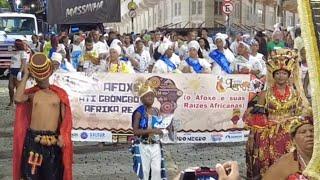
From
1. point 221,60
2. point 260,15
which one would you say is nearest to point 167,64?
point 221,60

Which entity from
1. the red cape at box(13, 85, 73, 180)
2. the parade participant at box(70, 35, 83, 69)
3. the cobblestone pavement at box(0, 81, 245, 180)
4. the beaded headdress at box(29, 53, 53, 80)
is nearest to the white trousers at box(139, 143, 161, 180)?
the red cape at box(13, 85, 73, 180)

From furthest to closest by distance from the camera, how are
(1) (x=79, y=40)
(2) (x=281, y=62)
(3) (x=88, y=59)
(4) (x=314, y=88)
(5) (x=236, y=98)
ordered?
(1) (x=79, y=40) < (3) (x=88, y=59) < (5) (x=236, y=98) < (2) (x=281, y=62) < (4) (x=314, y=88)

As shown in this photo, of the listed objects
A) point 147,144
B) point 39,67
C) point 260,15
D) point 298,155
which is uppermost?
point 260,15

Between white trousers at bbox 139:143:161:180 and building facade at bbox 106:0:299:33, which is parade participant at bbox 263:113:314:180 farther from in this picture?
building facade at bbox 106:0:299:33

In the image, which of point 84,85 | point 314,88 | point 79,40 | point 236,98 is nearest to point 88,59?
point 84,85

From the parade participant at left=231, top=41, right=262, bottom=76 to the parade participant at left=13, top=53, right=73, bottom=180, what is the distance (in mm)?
5456

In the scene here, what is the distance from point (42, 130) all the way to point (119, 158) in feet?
13.8

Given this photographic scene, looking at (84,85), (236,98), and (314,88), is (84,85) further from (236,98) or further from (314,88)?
(314,88)

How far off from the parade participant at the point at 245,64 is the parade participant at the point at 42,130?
5456 mm

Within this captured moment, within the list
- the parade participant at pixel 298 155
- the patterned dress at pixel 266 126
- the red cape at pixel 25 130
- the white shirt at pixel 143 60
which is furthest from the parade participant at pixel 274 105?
the white shirt at pixel 143 60

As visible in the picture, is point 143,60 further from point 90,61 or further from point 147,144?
point 147,144

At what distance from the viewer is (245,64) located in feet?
42.1

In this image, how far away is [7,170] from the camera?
1028 centimetres

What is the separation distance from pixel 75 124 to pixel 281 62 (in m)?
5.10
